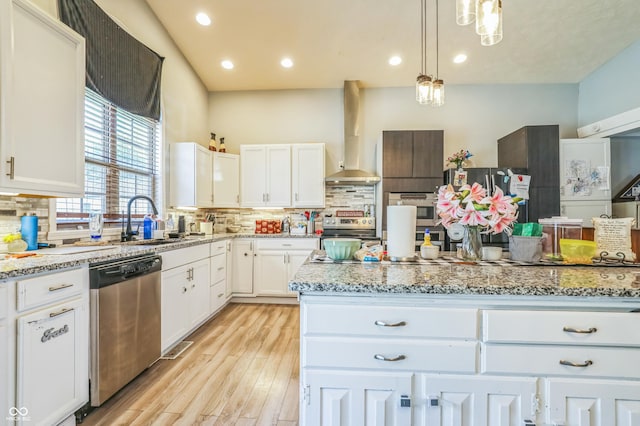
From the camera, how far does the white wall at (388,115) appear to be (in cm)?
437

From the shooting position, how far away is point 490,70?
4.06m

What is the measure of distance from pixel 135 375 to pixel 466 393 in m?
2.09

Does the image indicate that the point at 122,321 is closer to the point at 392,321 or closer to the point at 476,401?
the point at 392,321

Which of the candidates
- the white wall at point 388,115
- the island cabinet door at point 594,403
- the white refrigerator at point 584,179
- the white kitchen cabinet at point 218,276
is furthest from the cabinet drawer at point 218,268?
the white refrigerator at point 584,179

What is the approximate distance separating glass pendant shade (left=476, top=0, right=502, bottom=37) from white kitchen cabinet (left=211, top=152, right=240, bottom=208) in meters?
3.44

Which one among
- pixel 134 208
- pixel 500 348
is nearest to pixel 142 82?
pixel 134 208

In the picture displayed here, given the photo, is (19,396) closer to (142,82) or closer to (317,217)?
(142,82)

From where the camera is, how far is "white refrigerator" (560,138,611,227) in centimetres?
375

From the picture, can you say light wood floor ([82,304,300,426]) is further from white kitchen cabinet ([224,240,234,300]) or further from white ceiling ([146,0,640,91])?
white ceiling ([146,0,640,91])

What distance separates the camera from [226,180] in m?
4.13

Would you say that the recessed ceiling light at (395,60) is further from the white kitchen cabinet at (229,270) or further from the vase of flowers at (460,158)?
the white kitchen cabinet at (229,270)

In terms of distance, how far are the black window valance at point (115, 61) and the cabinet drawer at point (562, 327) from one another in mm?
3178

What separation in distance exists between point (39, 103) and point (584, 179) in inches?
217

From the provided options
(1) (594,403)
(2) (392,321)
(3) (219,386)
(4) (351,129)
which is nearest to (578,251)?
(1) (594,403)
